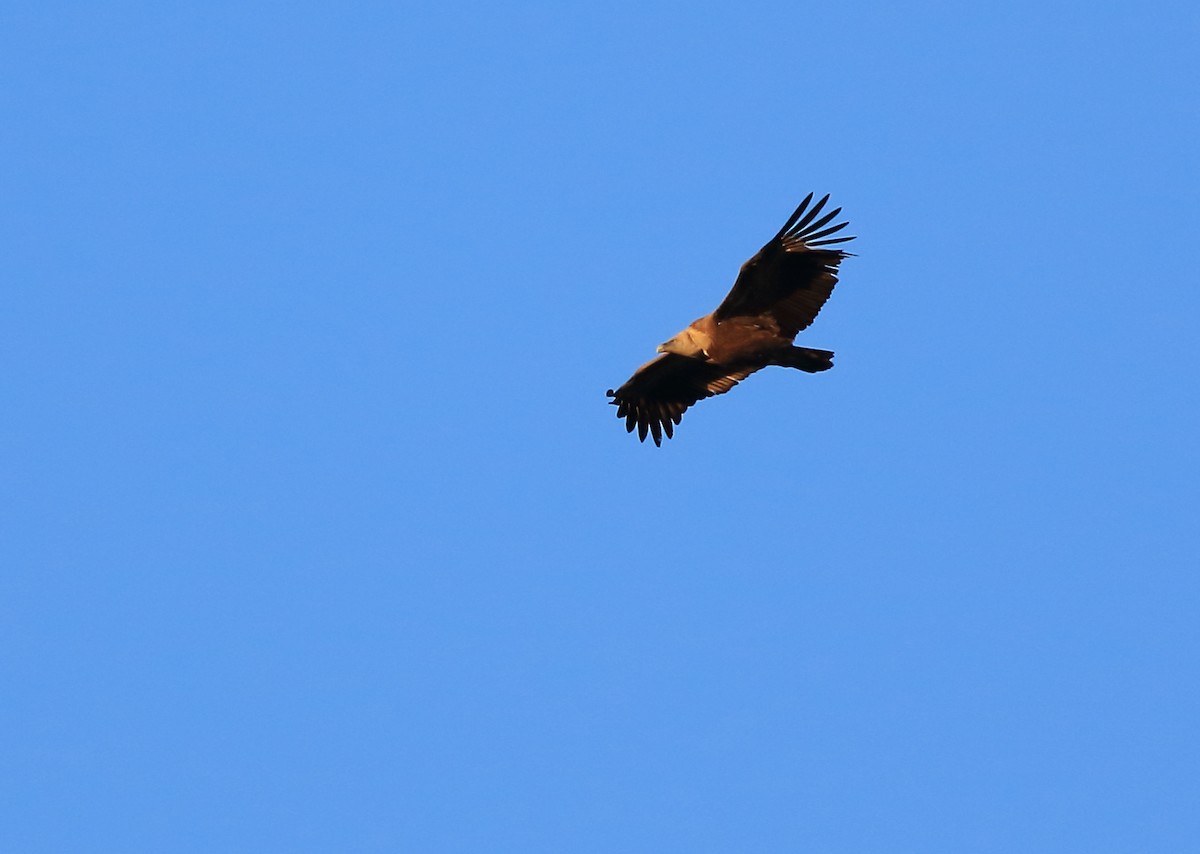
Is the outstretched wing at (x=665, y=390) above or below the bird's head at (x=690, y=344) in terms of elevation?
above

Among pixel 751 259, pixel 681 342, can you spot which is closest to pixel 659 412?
pixel 681 342

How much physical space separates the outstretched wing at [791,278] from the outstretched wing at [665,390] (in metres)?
1.52

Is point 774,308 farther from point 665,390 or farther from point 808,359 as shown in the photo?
point 665,390

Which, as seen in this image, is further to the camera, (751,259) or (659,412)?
(659,412)

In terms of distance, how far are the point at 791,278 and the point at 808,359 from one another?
3.16 feet

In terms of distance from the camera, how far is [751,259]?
19.8 m

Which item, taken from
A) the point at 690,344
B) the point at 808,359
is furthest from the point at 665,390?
the point at 808,359

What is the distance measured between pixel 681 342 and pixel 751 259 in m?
1.52

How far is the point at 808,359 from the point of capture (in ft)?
66.4

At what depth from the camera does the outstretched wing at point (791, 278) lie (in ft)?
65.3

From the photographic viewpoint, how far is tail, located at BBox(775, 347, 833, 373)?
66.4 feet

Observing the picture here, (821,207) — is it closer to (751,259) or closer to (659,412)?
(751,259)

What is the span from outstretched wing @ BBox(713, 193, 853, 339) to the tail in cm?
28

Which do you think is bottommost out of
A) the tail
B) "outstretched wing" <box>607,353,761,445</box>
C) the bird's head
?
the tail
